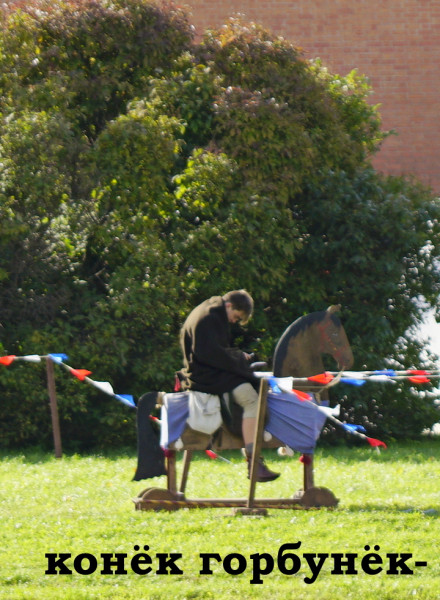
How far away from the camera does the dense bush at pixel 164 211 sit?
16.0 meters

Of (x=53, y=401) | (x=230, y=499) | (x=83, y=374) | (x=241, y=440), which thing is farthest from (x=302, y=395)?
(x=53, y=401)

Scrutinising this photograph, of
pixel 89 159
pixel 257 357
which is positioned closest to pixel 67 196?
pixel 89 159

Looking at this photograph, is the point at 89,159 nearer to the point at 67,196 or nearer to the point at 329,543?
the point at 67,196

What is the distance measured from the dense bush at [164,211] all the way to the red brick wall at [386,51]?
218 inches

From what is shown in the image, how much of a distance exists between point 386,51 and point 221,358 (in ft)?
50.4

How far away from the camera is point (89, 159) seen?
52.9ft

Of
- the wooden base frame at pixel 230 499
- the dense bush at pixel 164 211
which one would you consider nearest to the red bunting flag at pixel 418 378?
the wooden base frame at pixel 230 499

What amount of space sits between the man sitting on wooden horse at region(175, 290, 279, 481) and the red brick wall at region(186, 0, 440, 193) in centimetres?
1421

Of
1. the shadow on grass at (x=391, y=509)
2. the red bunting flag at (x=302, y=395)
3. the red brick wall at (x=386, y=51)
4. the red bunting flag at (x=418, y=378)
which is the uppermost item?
the red brick wall at (x=386, y=51)

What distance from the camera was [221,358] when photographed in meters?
9.37

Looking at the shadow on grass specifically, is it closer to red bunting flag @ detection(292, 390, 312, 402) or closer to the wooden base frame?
the wooden base frame

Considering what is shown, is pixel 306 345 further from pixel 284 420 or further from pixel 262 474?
pixel 262 474

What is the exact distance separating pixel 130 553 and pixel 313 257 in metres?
9.78

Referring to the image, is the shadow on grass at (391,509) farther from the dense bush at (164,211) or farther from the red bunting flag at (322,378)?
the dense bush at (164,211)
